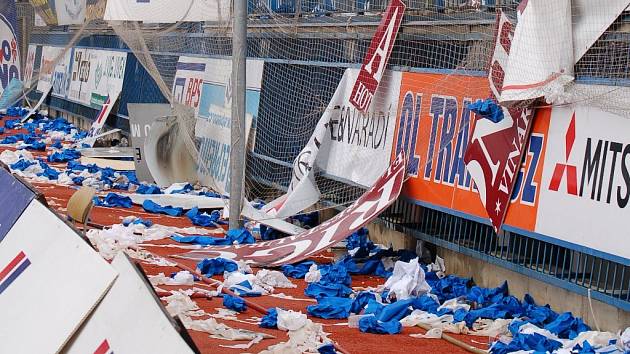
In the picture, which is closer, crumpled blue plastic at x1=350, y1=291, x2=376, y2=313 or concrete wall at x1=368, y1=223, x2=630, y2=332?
concrete wall at x1=368, y1=223, x2=630, y2=332

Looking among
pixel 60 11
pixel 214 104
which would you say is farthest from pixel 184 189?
pixel 60 11

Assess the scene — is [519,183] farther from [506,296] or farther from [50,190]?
[50,190]

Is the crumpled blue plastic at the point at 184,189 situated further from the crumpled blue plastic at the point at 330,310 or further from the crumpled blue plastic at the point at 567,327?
the crumpled blue plastic at the point at 567,327

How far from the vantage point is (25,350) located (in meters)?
6.09

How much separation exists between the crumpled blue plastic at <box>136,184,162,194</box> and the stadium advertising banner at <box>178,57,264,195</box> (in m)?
0.59

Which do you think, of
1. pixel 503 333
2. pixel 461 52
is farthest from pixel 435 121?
pixel 503 333

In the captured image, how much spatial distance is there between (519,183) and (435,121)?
58.7 inches

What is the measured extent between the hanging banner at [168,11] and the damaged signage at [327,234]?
3.86m

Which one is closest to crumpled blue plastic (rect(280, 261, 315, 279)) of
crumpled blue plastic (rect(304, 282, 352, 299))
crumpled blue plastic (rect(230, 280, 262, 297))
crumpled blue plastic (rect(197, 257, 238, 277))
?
crumpled blue plastic (rect(197, 257, 238, 277))

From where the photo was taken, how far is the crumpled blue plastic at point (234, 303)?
8.91 metres

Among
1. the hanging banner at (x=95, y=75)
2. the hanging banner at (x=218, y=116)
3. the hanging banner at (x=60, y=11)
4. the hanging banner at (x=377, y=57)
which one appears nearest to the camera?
the hanging banner at (x=377, y=57)

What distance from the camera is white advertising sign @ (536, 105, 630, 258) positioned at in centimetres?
753

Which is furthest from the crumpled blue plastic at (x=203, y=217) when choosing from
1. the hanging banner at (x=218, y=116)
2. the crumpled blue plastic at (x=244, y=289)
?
the crumpled blue plastic at (x=244, y=289)

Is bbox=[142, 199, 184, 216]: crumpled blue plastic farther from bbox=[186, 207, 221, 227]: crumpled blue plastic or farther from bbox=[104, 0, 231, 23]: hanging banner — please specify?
bbox=[104, 0, 231, 23]: hanging banner
